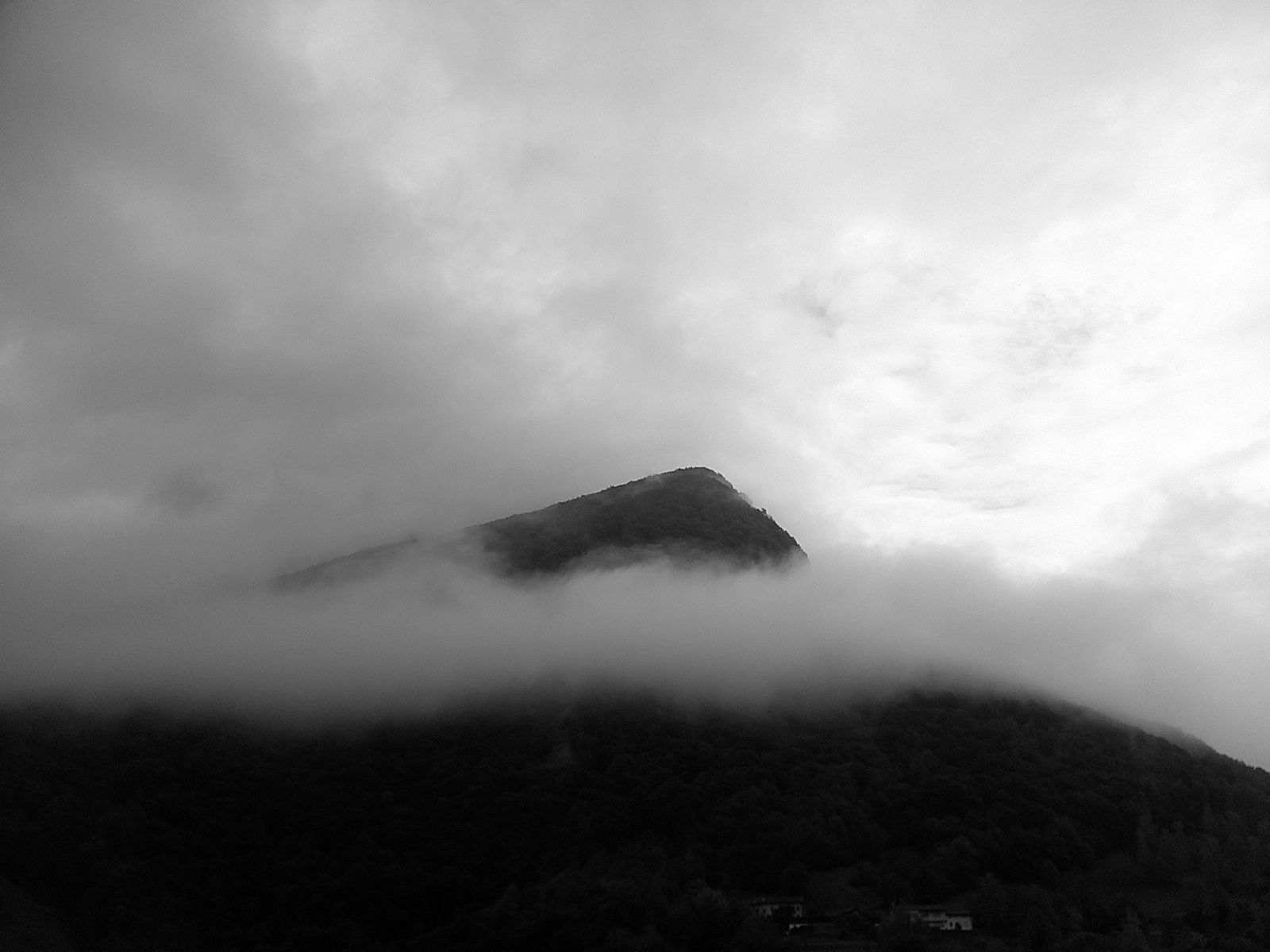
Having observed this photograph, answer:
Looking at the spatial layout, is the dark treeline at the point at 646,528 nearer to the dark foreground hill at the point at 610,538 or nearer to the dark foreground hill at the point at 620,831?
the dark foreground hill at the point at 610,538

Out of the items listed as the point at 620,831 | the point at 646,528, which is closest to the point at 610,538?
the point at 646,528

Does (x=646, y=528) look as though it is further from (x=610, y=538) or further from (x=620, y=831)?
A: (x=620, y=831)

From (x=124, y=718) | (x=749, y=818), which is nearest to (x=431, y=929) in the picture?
(x=749, y=818)

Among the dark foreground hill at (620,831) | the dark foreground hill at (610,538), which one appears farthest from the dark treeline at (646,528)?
the dark foreground hill at (620,831)

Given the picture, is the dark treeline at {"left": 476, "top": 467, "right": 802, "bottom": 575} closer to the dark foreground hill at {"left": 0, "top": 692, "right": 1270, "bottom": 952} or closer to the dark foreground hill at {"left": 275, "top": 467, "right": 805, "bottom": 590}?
the dark foreground hill at {"left": 275, "top": 467, "right": 805, "bottom": 590}

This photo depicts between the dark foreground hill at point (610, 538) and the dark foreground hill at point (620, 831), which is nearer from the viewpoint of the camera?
the dark foreground hill at point (620, 831)

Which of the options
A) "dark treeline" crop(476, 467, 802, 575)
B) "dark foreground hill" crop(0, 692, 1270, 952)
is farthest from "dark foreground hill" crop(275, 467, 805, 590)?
"dark foreground hill" crop(0, 692, 1270, 952)
